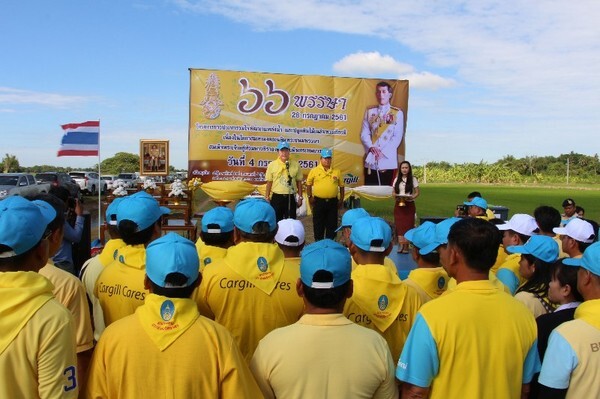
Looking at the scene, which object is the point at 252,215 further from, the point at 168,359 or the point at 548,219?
the point at 548,219

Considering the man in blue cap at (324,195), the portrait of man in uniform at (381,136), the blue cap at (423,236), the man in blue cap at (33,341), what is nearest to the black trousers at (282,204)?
the man in blue cap at (324,195)

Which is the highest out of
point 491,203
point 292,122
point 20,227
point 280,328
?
point 292,122

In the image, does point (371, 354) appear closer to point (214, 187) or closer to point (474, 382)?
point (474, 382)

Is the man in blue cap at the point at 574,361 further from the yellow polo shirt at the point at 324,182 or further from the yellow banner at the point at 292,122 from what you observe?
the yellow banner at the point at 292,122

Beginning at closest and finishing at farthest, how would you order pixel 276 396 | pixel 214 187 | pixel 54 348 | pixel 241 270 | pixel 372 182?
1. pixel 54 348
2. pixel 276 396
3. pixel 241 270
4. pixel 214 187
5. pixel 372 182

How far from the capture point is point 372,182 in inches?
495

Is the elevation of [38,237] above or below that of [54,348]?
above

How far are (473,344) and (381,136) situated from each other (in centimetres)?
1055

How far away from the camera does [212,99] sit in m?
11.4

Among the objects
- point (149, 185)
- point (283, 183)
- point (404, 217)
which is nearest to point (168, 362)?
point (283, 183)

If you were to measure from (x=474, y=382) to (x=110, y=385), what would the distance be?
1.51 metres

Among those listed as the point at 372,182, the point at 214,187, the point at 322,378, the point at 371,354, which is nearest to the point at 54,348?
the point at 322,378

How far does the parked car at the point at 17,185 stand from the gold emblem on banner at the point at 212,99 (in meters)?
13.2

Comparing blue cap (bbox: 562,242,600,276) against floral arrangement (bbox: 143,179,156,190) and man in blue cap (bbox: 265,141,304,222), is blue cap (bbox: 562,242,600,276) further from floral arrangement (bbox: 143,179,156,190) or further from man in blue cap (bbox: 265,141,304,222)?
floral arrangement (bbox: 143,179,156,190)
